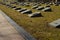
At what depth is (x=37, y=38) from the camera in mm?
7305

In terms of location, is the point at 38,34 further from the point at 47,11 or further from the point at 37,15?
the point at 47,11

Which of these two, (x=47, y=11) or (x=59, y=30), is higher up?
(x=59, y=30)

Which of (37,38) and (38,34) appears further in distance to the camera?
(38,34)

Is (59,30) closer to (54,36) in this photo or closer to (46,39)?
(54,36)

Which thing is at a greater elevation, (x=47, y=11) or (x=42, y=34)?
(x=42, y=34)

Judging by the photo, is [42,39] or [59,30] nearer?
[42,39]

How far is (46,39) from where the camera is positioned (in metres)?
7.15

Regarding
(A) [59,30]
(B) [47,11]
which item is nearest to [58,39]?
(A) [59,30]

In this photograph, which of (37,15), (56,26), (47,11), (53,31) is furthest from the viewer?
(47,11)

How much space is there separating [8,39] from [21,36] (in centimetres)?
60

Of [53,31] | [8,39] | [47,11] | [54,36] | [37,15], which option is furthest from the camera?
[47,11]

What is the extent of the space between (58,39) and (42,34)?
0.99m

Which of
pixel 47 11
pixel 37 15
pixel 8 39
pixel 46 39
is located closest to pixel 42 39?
pixel 46 39

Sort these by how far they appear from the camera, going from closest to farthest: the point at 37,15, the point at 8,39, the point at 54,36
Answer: the point at 8,39, the point at 54,36, the point at 37,15
